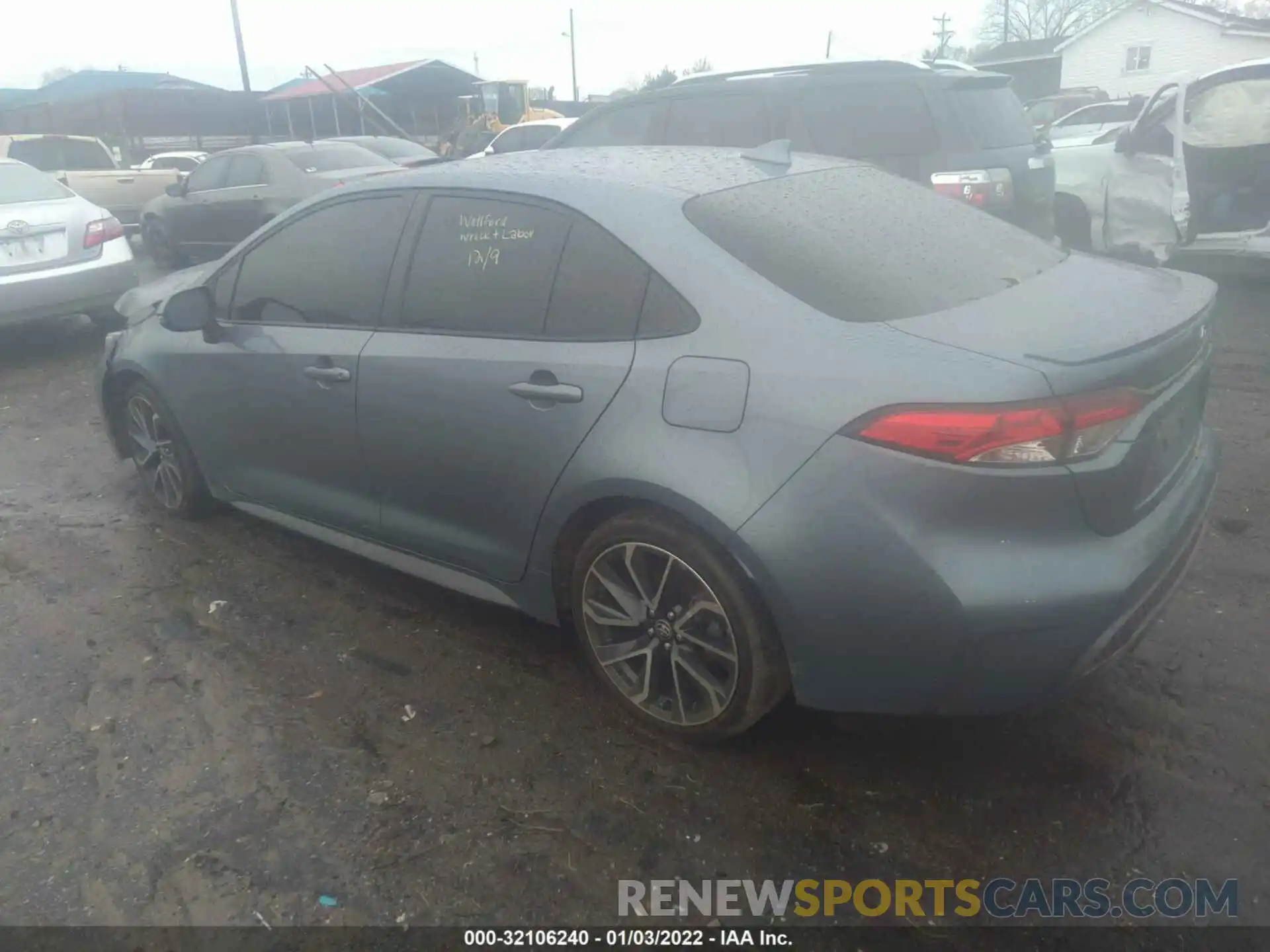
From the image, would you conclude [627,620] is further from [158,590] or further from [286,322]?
[158,590]

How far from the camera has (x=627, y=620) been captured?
9.32 feet

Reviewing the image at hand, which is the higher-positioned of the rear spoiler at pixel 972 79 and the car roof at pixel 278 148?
the rear spoiler at pixel 972 79

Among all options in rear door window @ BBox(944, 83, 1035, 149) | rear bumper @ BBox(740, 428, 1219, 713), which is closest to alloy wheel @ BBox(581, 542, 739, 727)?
rear bumper @ BBox(740, 428, 1219, 713)

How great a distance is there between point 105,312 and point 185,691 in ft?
23.7

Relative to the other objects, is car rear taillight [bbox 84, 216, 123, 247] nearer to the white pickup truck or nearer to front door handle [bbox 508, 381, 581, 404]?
the white pickup truck

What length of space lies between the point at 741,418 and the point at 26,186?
811 centimetres

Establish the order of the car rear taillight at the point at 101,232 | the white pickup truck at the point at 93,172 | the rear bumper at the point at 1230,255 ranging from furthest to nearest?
1. the white pickup truck at the point at 93,172
2. the car rear taillight at the point at 101,232
3. the rear bumper at the point at 1230,255

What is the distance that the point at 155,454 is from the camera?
452 centimetres

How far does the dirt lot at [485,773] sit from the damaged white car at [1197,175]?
16.8ft

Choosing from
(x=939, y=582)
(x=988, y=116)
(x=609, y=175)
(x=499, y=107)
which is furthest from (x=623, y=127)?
(x=499, y=107)

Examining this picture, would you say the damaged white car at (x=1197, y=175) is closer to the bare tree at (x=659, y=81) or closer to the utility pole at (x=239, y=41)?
the bare tree at (x=659, y=81)

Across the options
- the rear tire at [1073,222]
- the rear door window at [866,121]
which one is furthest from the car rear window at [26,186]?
the rear tire at [1073,222]

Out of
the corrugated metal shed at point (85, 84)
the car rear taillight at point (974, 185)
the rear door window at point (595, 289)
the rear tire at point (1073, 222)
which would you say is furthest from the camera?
the corrugated metal shed at point (85, 84)

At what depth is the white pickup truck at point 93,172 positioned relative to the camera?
A: 14.0 meters
